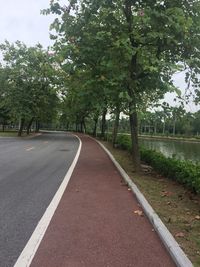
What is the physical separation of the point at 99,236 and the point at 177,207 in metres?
3.03

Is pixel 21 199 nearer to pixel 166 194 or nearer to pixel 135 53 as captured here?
pixel 166 194

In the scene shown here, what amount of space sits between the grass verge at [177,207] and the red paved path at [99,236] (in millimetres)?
358

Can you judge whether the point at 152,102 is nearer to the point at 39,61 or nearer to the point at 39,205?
the point at 39,205

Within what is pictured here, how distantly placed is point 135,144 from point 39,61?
36.4m

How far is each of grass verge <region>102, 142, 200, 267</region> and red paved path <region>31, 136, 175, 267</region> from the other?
1.18 feet

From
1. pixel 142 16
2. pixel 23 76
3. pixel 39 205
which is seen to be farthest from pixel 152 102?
pixel 23 76

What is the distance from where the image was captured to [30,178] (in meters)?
12.5

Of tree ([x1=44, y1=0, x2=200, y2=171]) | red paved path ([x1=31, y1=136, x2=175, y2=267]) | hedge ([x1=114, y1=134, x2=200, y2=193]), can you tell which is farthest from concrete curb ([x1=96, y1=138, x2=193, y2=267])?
tree ([x1=44, y1=0, x2=200, y2=171])

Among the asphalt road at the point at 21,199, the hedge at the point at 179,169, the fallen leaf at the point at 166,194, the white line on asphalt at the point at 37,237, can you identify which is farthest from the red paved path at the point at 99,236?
the hedge at the point at 179,169

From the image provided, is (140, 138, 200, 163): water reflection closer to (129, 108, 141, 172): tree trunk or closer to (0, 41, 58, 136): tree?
(129, 108, 141, 172): tree trunk

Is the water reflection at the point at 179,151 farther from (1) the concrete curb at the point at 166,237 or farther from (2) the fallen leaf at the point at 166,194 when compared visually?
(1) the concrete curb at the point at 166,237

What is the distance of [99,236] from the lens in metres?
6.36

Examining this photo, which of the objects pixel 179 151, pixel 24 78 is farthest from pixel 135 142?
pixel 24 78

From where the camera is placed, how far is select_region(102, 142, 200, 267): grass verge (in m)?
6.11
